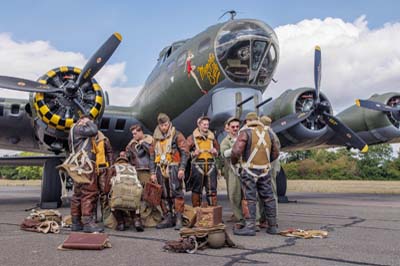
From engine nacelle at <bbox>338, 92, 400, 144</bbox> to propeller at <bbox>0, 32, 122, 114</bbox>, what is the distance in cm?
866

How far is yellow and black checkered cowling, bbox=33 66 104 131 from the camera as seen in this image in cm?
973

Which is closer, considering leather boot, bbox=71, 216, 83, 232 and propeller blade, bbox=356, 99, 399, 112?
leather boot, bbox=71, 216, 83, 232

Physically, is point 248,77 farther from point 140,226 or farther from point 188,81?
point 140,226

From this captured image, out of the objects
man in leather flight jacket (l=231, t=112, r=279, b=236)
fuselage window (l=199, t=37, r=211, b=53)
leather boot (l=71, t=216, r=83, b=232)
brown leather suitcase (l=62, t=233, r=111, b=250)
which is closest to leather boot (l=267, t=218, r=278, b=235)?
man in leather flight jacket (l=231, t=112, r=279, b=236)

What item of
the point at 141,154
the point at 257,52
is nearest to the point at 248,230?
the point at 141,154

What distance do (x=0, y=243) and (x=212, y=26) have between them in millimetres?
7303

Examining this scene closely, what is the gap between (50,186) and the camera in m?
10.6

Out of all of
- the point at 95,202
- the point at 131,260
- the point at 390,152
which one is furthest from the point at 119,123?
the point at 390,152

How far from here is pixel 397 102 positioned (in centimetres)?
1426

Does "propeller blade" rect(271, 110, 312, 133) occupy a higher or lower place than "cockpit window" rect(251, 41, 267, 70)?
lower

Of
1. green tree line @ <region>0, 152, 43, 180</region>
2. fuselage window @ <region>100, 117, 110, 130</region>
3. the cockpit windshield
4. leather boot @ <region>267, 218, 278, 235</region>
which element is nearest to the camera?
leather boot @ <region>267, 218, 278, 235</region>

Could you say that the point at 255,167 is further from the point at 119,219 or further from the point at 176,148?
the point at 119,219

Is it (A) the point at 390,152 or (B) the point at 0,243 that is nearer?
(B) the point at 0,243

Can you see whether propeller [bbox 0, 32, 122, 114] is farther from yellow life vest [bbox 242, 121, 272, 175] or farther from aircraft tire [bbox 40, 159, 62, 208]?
yellow life vest [bbox 242, 121, 272, 175]
